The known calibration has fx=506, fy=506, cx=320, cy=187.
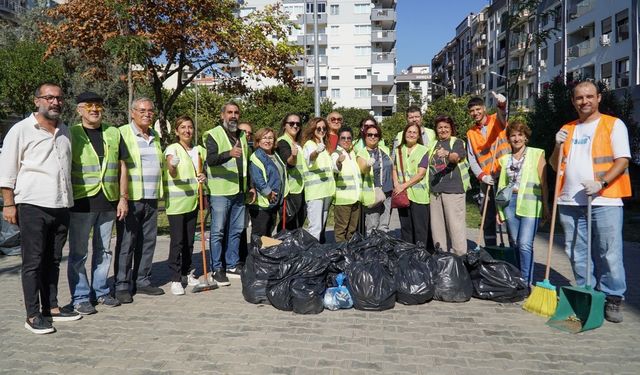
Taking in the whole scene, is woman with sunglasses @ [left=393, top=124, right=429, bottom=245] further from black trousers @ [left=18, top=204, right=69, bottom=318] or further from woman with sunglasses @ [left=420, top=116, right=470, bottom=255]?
black trousers @ [left=18, top=204, right=69, bottom=318]

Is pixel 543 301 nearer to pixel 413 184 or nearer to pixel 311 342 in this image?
pixel 413 184

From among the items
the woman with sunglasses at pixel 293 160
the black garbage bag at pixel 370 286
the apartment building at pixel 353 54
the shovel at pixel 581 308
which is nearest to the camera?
the shovel at pixel 581 308

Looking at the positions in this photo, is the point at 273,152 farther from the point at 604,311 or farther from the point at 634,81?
the point at 634,81

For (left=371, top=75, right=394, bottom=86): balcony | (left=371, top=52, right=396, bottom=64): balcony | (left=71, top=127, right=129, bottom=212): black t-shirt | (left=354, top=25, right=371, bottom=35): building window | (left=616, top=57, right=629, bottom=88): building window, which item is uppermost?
(left=354, top=25, right=371, bottom=35): building window

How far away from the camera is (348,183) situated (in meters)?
6.20

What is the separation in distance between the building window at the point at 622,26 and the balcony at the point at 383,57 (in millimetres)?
29330

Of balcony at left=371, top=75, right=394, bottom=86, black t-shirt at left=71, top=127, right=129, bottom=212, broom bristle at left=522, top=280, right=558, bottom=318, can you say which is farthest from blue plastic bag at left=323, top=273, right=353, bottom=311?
balcony at left=371, top=75, right=394, bottom=86

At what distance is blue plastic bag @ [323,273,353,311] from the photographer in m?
4.98

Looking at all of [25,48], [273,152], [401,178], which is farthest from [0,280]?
[25,48]

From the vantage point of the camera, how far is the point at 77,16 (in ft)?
32.3

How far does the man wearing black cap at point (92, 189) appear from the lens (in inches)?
187

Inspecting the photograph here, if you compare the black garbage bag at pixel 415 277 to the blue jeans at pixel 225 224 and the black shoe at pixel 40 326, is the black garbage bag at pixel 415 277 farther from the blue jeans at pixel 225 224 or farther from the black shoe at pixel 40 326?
the black shoe at pixel 40 326

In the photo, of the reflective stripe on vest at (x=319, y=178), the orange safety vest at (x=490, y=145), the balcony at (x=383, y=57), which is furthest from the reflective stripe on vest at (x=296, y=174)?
the balcony at (x=383, y=57)

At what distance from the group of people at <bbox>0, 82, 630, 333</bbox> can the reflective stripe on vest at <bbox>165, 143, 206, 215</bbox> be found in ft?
0.04
